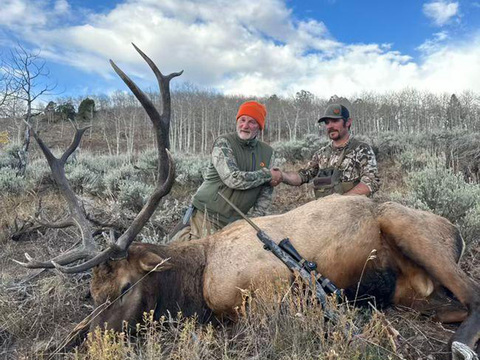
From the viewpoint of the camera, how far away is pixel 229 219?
463 centimetres

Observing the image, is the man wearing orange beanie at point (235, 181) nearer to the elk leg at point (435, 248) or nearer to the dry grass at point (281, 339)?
the elk leg at point (435, 248)

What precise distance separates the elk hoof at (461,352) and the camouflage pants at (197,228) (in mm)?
2837

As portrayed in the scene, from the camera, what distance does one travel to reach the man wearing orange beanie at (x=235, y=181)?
4523mm

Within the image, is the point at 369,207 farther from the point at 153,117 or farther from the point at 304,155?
the point at 304,155

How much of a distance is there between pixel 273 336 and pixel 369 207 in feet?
4.50

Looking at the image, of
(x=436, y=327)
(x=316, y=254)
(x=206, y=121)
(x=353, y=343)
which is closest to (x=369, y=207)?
(x=316, y=254)

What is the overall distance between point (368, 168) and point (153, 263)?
3106mm

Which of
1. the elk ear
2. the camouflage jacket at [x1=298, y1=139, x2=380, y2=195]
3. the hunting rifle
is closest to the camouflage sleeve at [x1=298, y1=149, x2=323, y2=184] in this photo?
the camouflage jacket at [x1=298, y1=139, x2=380, y2=195]

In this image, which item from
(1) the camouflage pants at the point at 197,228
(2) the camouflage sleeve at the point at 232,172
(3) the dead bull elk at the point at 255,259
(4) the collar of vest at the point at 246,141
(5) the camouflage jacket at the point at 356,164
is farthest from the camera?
(4) the collar of vest at the point at 246,141

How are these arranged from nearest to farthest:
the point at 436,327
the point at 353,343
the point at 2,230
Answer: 1. the point at 353,343
2. the point at 436,327
3. the point at 2,230

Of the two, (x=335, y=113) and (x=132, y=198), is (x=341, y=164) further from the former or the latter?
(x=132, y=198)

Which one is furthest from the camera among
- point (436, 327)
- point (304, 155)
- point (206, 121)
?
point (206, 121)

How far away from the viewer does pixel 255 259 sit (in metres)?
2.98

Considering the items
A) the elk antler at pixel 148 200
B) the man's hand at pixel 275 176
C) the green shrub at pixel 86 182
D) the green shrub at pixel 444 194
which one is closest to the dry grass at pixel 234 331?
the elk antler at pixel 148 200
